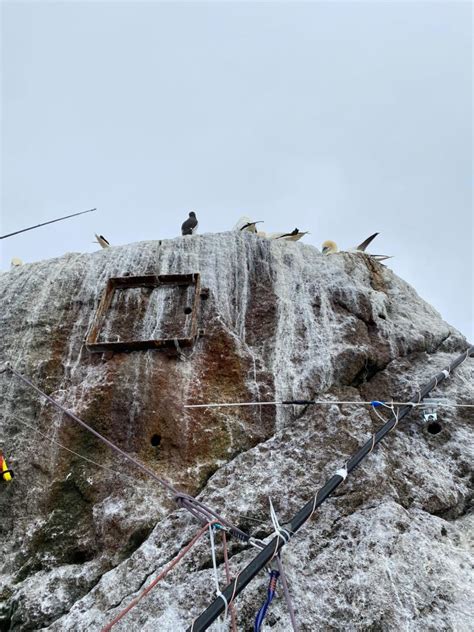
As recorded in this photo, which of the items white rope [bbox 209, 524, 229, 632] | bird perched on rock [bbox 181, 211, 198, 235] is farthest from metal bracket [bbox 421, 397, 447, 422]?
bird perched on rock [bbox 181, 211, 198, 235]

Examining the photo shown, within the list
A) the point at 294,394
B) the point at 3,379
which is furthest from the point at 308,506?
the point at 3,379

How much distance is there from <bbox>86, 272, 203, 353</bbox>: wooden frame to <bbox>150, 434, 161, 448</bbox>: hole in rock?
1581mm

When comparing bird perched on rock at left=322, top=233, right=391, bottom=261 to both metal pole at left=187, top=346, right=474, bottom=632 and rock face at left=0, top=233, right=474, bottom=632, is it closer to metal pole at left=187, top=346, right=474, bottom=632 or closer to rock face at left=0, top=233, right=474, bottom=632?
rock face at left=0, top=233, right=474, bottom=632

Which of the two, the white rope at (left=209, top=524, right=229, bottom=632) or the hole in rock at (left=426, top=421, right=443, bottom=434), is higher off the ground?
the hole in rock at (left=426, top=421, right=443, bottom=434)

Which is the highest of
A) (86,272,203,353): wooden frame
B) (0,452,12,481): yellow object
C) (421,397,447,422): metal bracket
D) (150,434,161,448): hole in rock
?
(86,272,203,353): wooden frame

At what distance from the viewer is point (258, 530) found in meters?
6.15

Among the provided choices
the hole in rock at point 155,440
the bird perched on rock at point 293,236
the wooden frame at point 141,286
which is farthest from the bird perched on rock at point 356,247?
the hole in rock at point 155,440

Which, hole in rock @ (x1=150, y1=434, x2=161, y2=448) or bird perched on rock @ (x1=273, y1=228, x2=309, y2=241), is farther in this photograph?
bird perched on rock @ (x1=273, y1=228, x2=309, y2=241)

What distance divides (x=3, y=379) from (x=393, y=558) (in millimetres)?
6378

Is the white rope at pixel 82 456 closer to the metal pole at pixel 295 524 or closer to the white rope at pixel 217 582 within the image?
the white rope at pixel 217 582

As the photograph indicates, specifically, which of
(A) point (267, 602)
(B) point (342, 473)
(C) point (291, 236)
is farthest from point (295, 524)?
(C) point (291, 236)

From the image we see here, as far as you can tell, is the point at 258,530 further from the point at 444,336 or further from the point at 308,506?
the point at 444,336

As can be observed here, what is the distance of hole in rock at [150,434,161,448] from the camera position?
733cm

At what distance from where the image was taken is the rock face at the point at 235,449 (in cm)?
544
